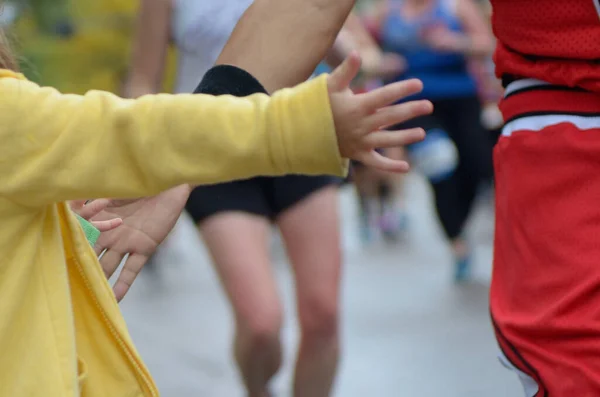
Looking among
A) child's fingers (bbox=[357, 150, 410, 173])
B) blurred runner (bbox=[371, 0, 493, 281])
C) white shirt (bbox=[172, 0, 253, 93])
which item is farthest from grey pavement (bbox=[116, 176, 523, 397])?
child's fingers (bbox=[357, 150, 410, 173])

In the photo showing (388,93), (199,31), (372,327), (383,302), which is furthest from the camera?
(383,302)

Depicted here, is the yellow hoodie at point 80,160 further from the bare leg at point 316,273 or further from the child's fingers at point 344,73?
the bare leg at point 316,273

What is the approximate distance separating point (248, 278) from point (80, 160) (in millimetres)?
1757

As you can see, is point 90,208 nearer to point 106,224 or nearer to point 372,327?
point 106,224

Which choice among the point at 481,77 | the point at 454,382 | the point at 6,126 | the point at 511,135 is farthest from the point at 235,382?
the point at 6,126

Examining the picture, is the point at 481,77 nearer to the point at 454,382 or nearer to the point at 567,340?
the point at 454,382

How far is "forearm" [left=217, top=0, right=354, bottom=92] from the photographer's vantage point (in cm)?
193

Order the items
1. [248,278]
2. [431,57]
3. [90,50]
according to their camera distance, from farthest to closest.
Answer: [90,50] → [431,57] → [248,278]

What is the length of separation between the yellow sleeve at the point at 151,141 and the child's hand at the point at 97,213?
0.43 meters

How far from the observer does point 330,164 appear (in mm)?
1555

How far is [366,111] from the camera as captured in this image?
5.04 ft

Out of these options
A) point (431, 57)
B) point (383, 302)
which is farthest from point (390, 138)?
point (431, 57)

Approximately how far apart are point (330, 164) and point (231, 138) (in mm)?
146

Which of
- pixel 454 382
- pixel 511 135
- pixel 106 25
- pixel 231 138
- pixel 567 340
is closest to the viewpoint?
pixel 231 138
